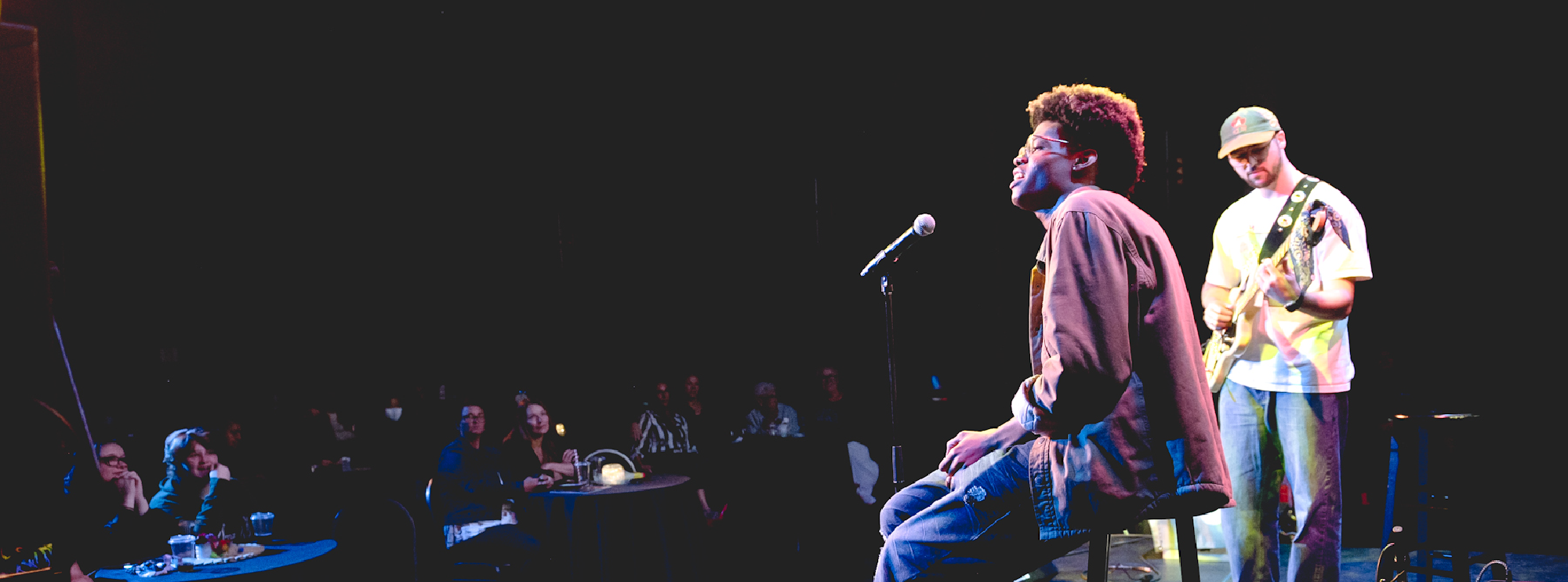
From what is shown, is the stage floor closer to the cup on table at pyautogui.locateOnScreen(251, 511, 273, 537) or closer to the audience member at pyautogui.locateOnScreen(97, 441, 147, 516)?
the cup on table at pyautogui.locateOnScreen(251, 511, 273, 537)

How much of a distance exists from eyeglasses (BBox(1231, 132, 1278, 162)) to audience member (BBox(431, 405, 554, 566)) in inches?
129

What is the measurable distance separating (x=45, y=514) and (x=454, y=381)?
812cm

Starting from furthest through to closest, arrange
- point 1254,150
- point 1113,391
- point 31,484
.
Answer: point 1254,150 < point 1113,391 < point 31,484

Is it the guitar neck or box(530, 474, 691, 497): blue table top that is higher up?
the guitar neck

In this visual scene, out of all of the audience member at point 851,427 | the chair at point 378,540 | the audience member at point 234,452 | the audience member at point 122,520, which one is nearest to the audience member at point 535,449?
the chair at point 378,540

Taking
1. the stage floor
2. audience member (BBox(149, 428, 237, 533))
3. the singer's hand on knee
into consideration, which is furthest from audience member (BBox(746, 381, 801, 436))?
the singer's hand on knee

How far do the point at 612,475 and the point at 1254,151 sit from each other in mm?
3049

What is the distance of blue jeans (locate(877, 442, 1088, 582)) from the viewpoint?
5.53ft

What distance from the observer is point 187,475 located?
4.47m

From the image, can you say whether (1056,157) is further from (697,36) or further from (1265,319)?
(697,36)

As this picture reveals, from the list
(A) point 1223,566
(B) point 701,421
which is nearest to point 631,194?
(B) point 701,421

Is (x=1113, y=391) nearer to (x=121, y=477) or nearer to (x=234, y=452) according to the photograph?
(x=121, y=477)

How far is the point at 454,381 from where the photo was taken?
8.95m

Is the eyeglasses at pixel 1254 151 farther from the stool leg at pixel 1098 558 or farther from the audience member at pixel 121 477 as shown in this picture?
the audience member at pixel 121 477
